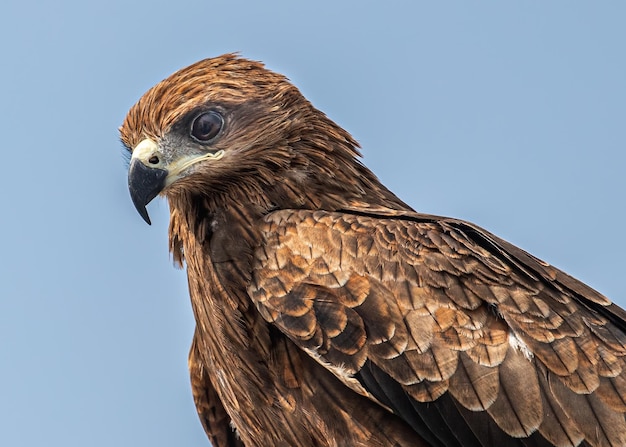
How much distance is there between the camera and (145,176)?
7.64 meters

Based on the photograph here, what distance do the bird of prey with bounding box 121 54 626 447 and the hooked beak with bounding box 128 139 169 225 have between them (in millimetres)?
13

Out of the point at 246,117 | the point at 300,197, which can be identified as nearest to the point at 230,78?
the point at 246,117

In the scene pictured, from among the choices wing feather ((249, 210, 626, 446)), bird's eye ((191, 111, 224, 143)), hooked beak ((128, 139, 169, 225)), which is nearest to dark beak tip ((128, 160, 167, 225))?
hooked beak ((128, 139, 169, 225))

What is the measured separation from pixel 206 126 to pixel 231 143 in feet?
0.66

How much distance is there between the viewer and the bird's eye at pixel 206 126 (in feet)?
25.5

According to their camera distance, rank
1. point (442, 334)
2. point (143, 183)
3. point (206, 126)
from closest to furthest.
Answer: point (442, 334)
point (143, 183)
point (206, 126)

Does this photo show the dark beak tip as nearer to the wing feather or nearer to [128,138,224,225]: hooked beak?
[128,138,224,225]: hooked beak

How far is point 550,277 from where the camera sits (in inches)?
301

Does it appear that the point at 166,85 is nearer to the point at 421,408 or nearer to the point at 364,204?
the point at 364,204

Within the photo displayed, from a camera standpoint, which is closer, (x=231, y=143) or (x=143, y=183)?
(x=143, y=183)

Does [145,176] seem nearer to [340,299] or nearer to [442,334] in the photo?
[340,299]

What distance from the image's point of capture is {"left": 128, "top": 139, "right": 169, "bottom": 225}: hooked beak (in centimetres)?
759

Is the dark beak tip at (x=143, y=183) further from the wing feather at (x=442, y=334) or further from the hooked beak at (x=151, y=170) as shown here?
the wing feather at (x=442, y=334)

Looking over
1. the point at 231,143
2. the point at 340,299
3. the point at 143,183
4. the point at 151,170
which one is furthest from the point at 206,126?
the point at 340,299
